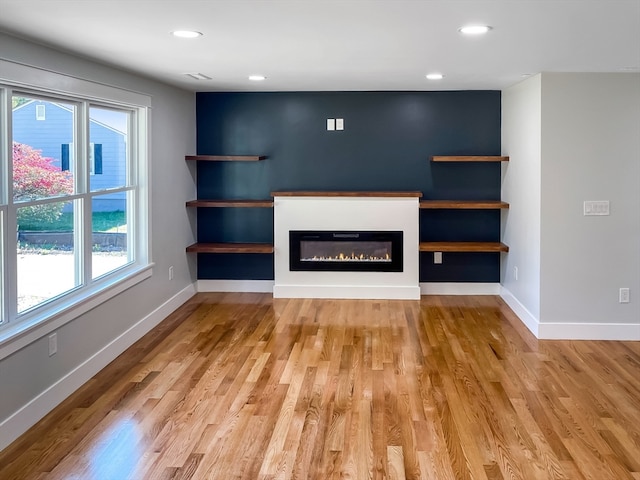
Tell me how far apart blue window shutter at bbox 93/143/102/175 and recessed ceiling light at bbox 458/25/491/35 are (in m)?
2.71

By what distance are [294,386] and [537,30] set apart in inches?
98.8

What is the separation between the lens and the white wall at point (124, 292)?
3541 millimetres

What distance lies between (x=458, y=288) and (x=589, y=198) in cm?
218

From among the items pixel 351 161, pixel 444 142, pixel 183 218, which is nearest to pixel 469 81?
pixel 444 142

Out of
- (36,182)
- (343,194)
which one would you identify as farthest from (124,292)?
(343,194)

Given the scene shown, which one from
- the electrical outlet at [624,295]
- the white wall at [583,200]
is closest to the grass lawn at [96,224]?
the white wall at [583,200]

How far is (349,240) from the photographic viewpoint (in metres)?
6.98

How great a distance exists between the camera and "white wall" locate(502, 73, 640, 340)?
17.1 ft

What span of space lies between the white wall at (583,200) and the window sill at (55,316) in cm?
328

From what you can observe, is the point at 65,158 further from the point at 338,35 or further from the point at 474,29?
the point at 474,29

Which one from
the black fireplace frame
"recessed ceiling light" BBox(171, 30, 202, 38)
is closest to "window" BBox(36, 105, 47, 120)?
"recessed ceiling light" BBox(171, 30, 202, 38)

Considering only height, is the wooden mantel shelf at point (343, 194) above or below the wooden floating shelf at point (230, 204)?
above

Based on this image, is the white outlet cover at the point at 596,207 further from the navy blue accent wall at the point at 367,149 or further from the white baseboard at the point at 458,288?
the white baseboard at the point at 458,288

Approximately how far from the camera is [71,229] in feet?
14.4
